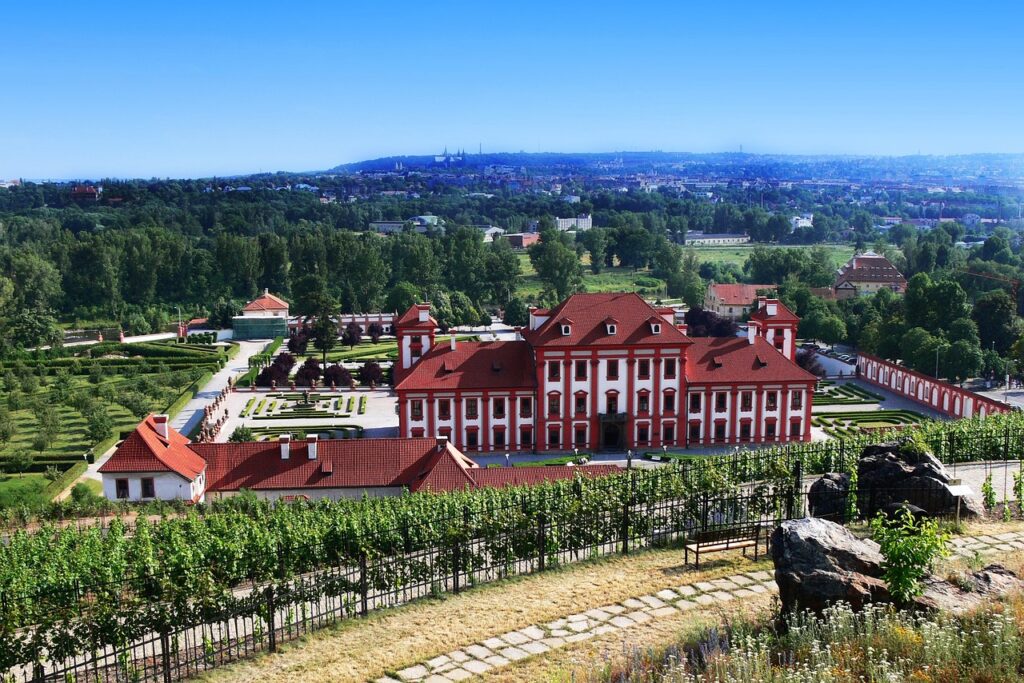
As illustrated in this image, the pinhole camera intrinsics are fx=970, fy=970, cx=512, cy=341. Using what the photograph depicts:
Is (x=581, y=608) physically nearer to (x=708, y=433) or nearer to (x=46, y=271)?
(x=708, y=433)

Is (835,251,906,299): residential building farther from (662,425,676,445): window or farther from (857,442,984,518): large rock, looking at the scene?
(857,442,984,518): large rock

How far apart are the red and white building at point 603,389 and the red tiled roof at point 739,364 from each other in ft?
0.17

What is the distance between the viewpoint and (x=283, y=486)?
3631 centimetres

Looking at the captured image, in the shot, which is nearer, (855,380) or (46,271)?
(855,380)

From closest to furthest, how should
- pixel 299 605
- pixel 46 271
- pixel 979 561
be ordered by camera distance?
pixel 979 561
pixel 299 605
pixel 46 271

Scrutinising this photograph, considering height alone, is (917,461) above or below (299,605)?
above

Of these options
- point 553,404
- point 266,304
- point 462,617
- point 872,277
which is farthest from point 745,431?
point 872,277

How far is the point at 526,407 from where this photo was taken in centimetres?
4725

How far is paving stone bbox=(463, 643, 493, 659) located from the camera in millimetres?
16109

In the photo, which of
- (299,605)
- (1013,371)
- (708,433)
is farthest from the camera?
(1013,371)

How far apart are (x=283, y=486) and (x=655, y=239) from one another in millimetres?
89558

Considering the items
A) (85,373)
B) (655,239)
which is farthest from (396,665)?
(655,239)

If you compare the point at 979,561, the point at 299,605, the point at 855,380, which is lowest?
the point at 855,380

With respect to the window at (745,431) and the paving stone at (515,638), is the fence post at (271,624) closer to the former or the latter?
the paving stone at (515,638)
